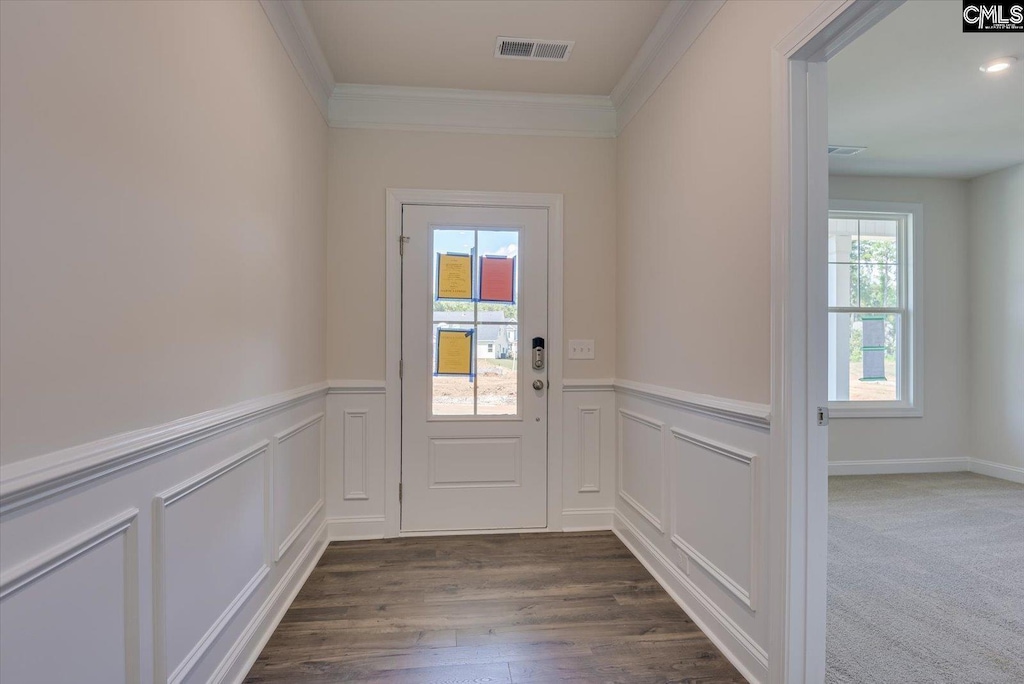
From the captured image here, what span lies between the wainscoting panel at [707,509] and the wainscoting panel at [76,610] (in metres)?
1.83

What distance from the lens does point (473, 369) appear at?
3.10 metres

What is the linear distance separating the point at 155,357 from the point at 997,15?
9.78 feet

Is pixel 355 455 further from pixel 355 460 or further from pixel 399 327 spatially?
pixel 399 327

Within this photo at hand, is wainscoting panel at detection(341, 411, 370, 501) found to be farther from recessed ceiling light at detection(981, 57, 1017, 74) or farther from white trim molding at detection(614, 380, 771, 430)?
recessed ceiling light at detection(981, 57, 1017, 74)

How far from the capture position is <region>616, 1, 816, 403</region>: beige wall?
174 centimetres

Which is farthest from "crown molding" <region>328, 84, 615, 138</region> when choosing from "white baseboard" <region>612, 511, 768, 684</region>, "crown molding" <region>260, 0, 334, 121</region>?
"white baseboard" <region>612, 511, 768, 684</region>

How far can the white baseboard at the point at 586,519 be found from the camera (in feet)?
10.3

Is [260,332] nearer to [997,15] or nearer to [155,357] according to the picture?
[155,357]

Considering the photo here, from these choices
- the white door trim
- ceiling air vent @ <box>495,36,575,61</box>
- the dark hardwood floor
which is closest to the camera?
the white door trim

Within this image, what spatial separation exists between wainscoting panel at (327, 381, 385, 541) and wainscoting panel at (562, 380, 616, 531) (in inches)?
44.9

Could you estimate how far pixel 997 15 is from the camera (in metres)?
1.82

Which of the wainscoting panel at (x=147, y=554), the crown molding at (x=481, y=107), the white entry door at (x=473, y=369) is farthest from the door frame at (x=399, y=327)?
the wainscoting panel at (x=147, y=554)

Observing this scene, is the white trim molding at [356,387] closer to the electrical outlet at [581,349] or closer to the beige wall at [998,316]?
the electrical outlet at [581,349]

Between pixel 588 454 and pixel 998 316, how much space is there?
4073 millimetres
